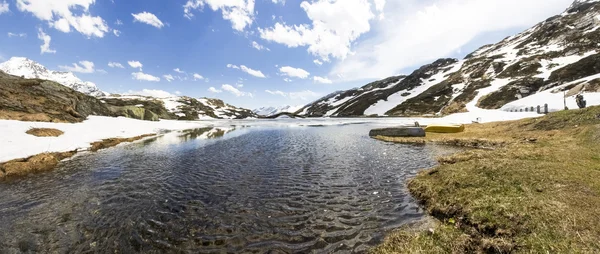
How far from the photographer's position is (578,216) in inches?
333

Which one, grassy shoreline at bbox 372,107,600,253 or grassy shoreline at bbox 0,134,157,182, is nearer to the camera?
grassy shoreline at bbox 372,107,600,253

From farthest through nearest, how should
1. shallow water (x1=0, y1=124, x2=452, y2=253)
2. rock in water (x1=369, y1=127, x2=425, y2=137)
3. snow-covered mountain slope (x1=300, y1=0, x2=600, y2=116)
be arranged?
1. snow-covered mountain slope (x1=300, y1=0, x2=600, y2=116)
2. rock in water (x1=369, y1=127, x2=425, y2=137)
3. shallow water (x1=0, y1=124, x2=452, y2=253)

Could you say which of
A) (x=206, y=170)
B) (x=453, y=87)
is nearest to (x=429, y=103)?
(x=453, y=87)

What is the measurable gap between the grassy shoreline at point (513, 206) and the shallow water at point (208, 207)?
1379 mm

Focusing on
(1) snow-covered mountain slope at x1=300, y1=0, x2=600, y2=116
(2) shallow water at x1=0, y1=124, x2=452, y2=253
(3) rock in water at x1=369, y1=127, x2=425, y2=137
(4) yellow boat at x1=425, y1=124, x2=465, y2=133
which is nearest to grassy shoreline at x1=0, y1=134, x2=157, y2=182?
(2) shallow water at x1=0, y1=124, x2=452, y2=253

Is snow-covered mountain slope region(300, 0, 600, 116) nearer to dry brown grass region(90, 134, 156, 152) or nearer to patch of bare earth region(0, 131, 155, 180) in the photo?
dry brown grass region(90, 134, 156, 152)

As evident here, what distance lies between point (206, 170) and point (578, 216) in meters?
21.9

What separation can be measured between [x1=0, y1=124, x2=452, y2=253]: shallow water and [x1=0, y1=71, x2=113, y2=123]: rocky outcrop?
20.0 meters

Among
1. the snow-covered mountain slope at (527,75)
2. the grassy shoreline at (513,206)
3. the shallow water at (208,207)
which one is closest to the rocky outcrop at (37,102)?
the shallow water at (208,207)

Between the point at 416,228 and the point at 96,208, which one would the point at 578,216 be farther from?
the point at 96,208

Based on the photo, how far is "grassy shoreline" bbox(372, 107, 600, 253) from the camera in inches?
309

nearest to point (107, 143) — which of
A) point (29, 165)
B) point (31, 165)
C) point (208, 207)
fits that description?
point (31, 165)

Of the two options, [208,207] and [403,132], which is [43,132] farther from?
[403,132]

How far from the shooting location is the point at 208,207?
44.8 feet
